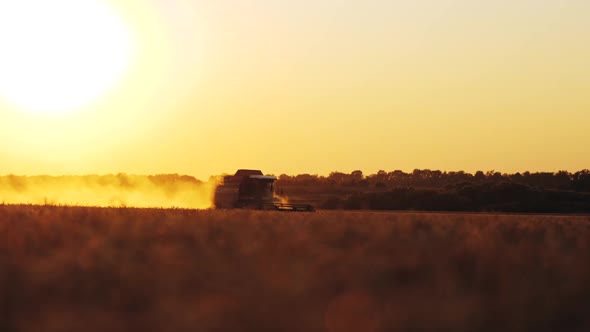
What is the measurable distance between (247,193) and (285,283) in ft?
127

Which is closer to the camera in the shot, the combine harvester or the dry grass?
the dry grass

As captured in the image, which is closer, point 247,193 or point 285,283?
point 285,283

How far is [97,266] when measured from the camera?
10.4m

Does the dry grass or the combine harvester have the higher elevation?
the combine harvester

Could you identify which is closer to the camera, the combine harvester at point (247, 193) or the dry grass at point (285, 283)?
the dry grass at point (285, 283)

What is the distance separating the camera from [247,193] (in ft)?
156

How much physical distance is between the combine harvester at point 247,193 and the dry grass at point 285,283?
31.3 m

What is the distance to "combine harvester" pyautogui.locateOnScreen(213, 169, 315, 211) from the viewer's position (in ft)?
154

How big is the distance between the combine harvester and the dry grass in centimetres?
3130

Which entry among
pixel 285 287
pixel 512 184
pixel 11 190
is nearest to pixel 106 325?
pixel 285 287

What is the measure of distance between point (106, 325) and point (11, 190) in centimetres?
5825

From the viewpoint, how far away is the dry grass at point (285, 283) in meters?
7.42

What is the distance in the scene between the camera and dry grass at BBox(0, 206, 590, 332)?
742 cm

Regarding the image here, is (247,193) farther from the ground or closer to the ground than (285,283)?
farther from the ground
